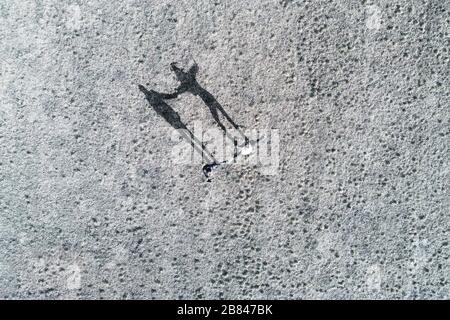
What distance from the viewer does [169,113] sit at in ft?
8.92

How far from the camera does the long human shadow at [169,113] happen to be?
2.71 metres

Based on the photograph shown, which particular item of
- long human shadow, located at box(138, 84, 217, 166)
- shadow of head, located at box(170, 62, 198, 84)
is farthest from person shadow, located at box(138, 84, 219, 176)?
shadow of head, located at box(170, 62, 198, 84)

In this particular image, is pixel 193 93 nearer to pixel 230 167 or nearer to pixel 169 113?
pixel 169 113

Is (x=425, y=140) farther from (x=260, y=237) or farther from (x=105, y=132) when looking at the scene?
(x=105, y=132)

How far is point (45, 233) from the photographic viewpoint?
2.74 m

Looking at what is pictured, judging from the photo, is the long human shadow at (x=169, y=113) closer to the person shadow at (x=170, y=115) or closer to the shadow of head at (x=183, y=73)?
the person shadow at (x=170, y=115)

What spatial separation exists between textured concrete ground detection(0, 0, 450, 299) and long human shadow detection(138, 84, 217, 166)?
0.04 metres

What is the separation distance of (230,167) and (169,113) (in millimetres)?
560

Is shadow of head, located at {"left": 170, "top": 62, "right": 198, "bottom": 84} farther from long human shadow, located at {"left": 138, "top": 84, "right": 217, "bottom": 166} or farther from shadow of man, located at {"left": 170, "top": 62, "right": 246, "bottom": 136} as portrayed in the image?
long human shadow, located at {"left": 138, "top": 84, "right": 217, "bottom": 166}

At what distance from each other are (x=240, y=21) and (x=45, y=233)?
6.50 feet

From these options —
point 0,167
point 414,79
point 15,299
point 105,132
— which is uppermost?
point 414,79

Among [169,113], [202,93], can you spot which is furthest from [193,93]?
[169,113]

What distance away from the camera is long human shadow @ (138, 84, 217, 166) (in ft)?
8.91
